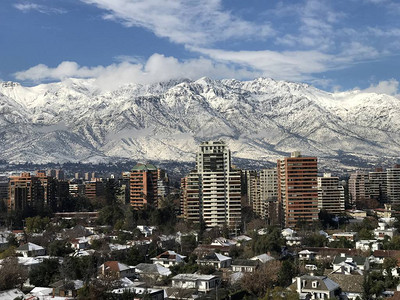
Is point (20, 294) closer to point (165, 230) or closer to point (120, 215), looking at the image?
point (165, 230)

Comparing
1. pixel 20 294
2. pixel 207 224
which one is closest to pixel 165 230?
pixel 207 224

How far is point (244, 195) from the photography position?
96.3 metres

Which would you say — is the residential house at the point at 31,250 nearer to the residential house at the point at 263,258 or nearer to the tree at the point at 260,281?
the residential house at the point at 263,258

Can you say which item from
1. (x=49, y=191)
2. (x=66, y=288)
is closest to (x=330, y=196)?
(x=49, y=191)

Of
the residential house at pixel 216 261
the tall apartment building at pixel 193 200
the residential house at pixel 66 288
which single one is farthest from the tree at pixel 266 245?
the tall apartment building at pixel 193 200

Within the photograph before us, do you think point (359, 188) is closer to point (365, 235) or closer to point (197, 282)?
point (365, 235)

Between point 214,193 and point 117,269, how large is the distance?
3035 cm

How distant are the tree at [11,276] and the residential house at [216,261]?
475 inches

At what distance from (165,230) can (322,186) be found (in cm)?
2828

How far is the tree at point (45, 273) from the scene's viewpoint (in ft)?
131

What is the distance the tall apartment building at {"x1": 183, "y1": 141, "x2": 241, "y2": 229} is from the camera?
69.9 m

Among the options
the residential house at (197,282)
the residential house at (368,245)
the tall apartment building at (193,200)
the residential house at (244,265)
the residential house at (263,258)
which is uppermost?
the tall apartment building at (193,200)

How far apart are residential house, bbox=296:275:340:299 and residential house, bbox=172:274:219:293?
5.54 meters

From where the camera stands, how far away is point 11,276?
37.3m
